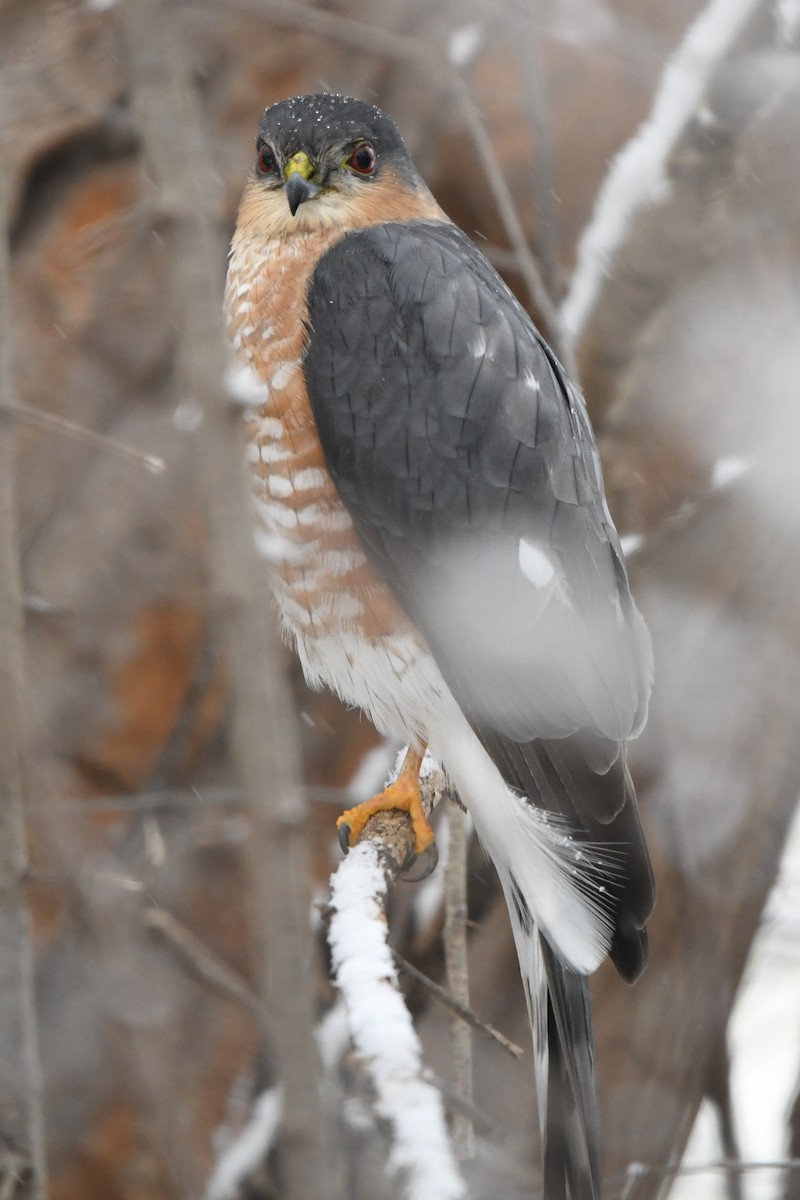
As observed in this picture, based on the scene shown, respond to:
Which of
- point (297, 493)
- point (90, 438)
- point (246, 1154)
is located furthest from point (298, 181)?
point (246, 1154)

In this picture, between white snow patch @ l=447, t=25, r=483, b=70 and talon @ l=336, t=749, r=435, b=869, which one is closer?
talon @ l=336, t=749, r=435, b=869

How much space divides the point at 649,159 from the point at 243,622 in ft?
11.0

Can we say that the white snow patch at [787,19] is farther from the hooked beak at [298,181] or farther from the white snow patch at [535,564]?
the white snow patch at [535,564]

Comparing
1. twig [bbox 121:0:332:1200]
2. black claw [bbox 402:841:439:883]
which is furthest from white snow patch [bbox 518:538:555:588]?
twig [bbox 121:0:332:1200]

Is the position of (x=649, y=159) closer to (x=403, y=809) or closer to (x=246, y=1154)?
(x=403, y=809)

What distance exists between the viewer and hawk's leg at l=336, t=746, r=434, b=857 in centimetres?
308

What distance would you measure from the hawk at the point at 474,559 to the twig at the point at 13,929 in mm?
660

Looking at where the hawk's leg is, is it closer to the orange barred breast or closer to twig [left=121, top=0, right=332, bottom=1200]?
the orange barred breast

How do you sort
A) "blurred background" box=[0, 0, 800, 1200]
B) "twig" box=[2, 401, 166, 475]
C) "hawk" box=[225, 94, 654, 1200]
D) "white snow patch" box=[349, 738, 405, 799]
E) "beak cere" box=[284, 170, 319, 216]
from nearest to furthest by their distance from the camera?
"twig" box=[2, 401, 166, 475] → "hawk" box=[225, 94, 654, 1200] → "beak cere" box=[284, 170, 319, 216] → "blurred background" box=[0, 0, 800, 1200] → "white snow patch" box=[349, 738, 405, 799]

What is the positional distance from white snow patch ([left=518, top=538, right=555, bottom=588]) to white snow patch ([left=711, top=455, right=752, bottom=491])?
3.68ft

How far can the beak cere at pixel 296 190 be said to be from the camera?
3.03 meters

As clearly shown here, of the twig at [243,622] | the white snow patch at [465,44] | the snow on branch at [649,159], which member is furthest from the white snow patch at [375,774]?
the twig at [243,622]

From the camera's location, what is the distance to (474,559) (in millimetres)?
2861

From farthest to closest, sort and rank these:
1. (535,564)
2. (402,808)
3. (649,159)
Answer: (649,159) < (402,808) < (535,564)
